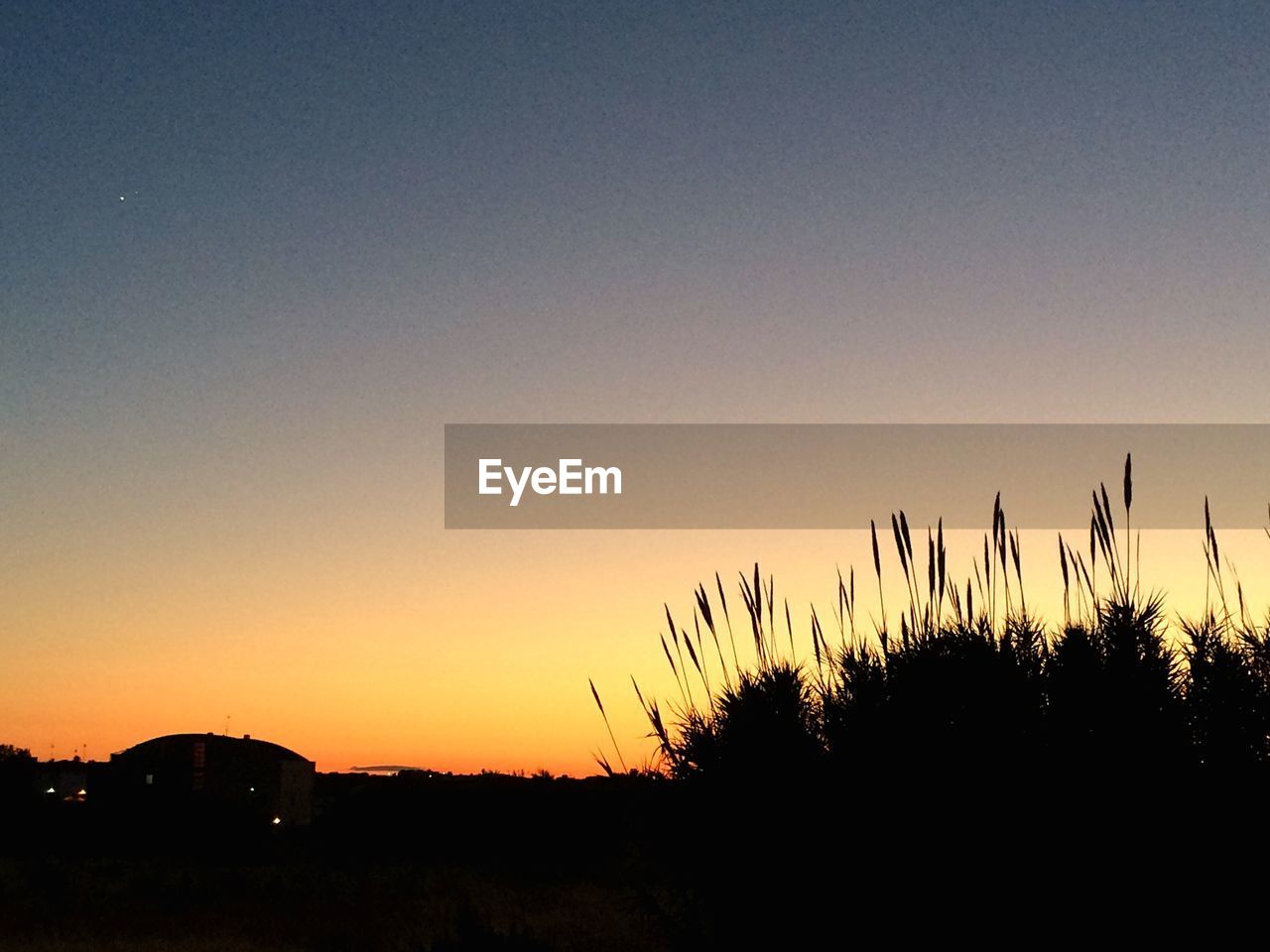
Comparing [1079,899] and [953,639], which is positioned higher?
[953,639]

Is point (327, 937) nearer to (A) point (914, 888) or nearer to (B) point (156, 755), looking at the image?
(A) point (914, 888)

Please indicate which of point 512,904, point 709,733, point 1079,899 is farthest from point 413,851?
point 1079,899

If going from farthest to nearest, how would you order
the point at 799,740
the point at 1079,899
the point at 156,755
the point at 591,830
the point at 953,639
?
the point at 156,755
the point at 591,830
the point at 799,740
the point at 953,639
the point at 1079,899

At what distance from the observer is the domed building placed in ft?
196

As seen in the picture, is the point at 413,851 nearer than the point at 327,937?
No

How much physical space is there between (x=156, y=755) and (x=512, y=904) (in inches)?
1568

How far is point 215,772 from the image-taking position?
6150 centimetres

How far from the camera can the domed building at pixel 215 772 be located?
59750 mm

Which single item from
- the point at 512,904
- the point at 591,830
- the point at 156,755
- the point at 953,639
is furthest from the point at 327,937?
the point at 156,755

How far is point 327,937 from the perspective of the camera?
21594 millimetres

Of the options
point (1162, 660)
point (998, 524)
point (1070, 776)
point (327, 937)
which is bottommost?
point (327, 937)

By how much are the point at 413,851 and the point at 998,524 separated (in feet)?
A: 134

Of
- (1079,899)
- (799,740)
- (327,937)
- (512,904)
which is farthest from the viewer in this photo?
(512,904)

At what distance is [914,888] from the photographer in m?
7.31
